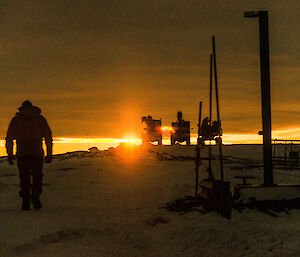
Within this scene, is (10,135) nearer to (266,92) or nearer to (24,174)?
(24,174)

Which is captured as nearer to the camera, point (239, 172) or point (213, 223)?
point (213, 223)

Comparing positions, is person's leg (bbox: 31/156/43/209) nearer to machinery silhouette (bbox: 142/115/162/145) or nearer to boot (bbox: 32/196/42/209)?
boot (bbox: 32/196/42/209)

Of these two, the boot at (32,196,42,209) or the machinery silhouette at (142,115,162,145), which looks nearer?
the boot at (32,196,42,209)

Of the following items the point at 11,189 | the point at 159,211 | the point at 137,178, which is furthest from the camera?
the point at 137,178

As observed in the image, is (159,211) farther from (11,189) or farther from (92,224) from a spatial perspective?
(11,189)

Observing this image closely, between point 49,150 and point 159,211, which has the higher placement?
point 49,150

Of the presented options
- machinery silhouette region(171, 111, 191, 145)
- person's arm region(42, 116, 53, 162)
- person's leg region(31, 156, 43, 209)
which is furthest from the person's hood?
machinery silhouette region(171, 111, 191, 145)

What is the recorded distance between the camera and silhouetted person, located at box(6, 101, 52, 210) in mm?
7543

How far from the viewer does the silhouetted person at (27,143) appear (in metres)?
7.54

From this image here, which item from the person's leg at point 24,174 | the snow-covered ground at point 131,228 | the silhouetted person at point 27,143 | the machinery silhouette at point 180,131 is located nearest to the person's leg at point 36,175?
the silhouetted person at point 27,143

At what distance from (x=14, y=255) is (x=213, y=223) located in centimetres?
365

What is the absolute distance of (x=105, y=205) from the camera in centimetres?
825

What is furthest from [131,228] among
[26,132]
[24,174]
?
[26,132]

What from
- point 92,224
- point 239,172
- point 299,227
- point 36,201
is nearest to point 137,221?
point 92,224
